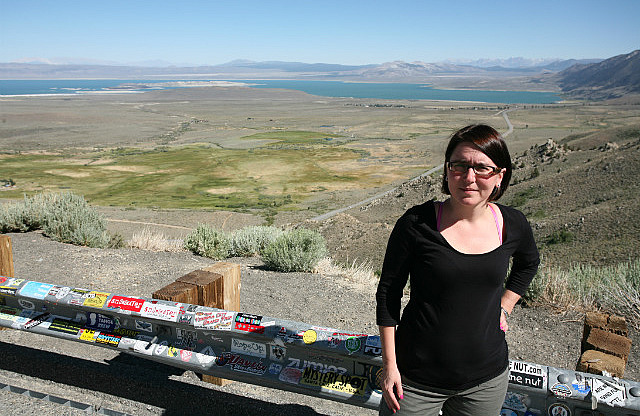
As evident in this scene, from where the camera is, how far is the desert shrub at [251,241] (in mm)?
10484

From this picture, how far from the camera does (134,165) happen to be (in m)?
45.2

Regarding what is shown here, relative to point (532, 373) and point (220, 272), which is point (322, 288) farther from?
point (532, 373)

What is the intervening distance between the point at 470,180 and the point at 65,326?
3.11 metres

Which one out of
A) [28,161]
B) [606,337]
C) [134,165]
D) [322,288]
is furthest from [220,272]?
[28,161]

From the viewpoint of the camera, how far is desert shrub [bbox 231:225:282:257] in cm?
1048

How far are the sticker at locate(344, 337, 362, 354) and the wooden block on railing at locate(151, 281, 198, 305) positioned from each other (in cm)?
134

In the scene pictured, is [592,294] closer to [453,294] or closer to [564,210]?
[453,294]

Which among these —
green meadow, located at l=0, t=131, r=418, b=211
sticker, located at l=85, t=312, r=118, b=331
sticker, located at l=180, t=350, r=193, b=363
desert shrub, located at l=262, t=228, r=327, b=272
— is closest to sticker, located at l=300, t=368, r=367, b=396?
sticker, located at l=180, t=350, r=193, b=363

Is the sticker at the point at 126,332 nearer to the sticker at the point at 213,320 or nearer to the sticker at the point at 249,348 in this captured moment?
the sticker at the point at 213,320

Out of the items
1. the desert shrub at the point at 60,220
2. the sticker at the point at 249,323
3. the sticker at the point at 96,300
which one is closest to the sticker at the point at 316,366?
A: the sticker at the point at 249,323

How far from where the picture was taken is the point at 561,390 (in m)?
2.59

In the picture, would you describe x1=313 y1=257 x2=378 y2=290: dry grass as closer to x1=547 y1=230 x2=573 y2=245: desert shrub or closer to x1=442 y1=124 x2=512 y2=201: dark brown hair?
x1=442 y1=124 x2=512 y2=201: dark brown hair

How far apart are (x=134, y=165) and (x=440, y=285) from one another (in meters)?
46.4

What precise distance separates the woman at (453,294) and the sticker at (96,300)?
2.22m
